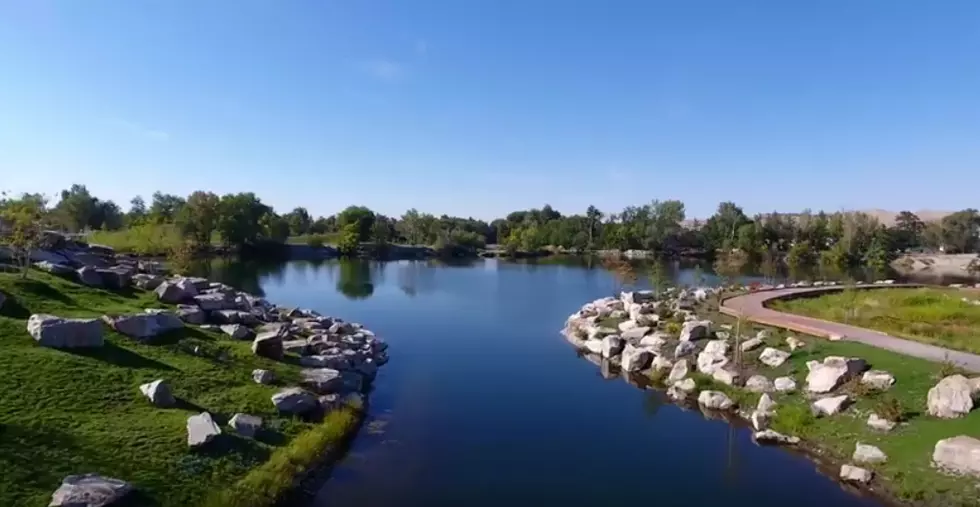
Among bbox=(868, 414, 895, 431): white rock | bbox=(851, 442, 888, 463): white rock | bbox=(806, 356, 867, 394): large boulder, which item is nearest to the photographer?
bbox=(851, 442, 888, 463): white rock

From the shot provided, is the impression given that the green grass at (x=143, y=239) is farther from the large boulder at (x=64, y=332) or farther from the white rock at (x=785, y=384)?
the white rock at (x=785, y=384)

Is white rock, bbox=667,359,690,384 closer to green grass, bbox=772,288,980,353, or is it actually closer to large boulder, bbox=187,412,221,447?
green grass, bbox=772,288,980,353

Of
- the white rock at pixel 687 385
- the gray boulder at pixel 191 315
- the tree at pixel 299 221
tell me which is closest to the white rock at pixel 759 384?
the white rock at pixel 687 385

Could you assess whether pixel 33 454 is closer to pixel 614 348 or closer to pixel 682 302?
pixel 614 348

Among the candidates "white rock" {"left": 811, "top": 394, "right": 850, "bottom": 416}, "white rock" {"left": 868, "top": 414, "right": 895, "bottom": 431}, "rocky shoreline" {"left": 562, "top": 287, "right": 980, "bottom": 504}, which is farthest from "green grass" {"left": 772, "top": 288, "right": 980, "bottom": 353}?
"white rock" {"left": 868, "top": 414, "right": 895, "bottom": 431}

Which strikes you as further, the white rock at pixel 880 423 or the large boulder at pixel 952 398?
the white rock at pixel 880 423

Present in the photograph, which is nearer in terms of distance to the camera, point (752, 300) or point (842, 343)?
point (842, 343)

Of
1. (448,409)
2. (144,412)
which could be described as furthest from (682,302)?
(144,412)
